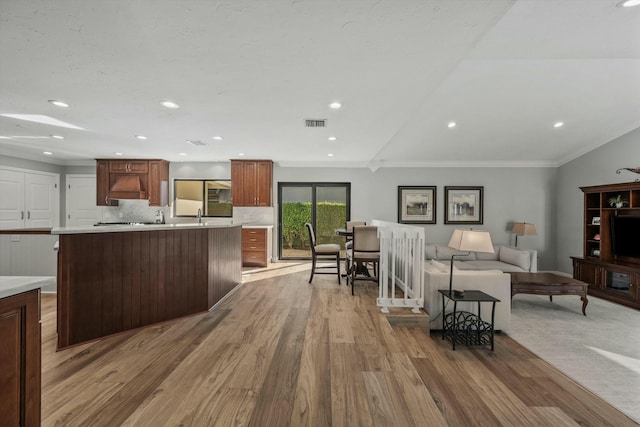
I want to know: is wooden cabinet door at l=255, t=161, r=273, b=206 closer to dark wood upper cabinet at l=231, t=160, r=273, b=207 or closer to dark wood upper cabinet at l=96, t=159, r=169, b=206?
dark wood upper cabinet at l=231, t=160, r=273, b=207

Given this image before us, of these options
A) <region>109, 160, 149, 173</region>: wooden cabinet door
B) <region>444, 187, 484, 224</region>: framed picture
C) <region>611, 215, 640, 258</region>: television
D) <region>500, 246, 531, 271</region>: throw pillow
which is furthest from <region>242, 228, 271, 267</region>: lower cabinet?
<region>611, 215, 640, 258</region>: television

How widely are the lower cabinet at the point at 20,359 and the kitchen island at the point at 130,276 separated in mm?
1559

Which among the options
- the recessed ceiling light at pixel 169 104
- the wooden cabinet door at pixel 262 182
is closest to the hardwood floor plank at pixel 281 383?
the recessed ceiling light at pixel 169 104

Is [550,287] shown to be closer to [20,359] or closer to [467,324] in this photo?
[467,324]

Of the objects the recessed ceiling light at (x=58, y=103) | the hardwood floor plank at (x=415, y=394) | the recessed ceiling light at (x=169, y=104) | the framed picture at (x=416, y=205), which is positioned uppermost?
the recessed ceiling light at (x=169, y=104)

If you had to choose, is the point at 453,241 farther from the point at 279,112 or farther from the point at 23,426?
the point at 23,426

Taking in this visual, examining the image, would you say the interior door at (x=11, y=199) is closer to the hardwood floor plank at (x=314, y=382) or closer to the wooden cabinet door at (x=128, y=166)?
the wooden cabinet door at (x=128, y=166)

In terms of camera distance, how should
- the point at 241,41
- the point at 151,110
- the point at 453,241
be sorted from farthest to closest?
the point at 151,110 < the point at 453,241 < the point at 241,41

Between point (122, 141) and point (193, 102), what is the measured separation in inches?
106

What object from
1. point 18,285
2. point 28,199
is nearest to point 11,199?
point 28,199

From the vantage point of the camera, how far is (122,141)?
195 inches

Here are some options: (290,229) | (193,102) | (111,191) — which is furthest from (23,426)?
(111,191)

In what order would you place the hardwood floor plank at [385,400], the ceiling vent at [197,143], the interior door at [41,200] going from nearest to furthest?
the hardwood floor plank at [385,400] < the ceiling vent at [197,143] < the interior door at [41,200]

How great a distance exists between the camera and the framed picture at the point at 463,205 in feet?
22.2
